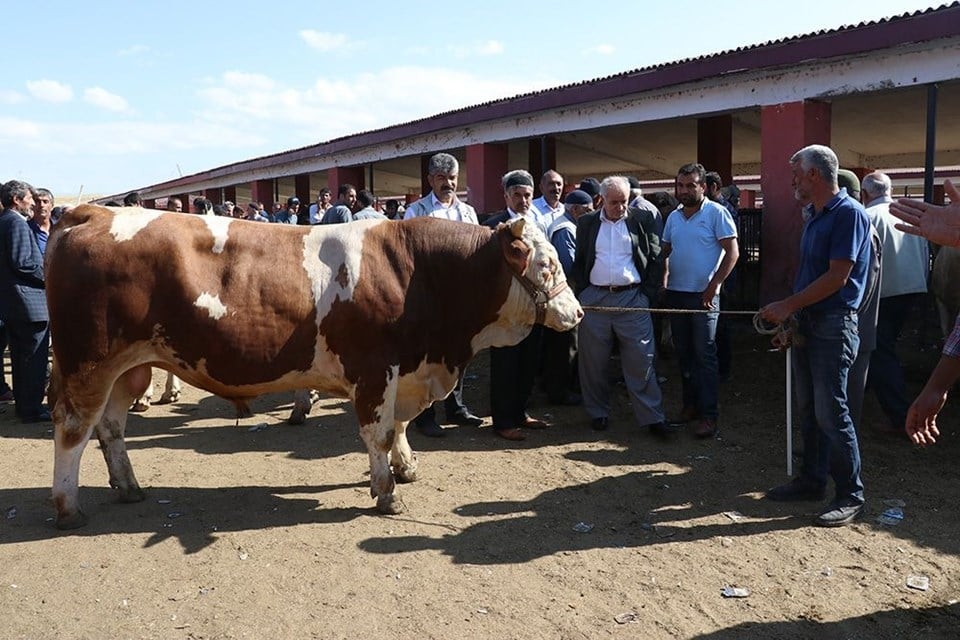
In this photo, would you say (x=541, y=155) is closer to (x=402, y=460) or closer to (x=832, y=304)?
(x=402, y=460)

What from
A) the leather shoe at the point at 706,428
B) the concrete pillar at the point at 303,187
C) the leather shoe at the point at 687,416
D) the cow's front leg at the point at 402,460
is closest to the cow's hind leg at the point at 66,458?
the cow's front leg at the point at 402,460

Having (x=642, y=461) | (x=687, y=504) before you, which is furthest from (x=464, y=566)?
(x=642, y=461)

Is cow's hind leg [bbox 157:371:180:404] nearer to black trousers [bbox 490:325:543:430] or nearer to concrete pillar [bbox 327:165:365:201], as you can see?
black trousers [bbox 490:325:543:430]

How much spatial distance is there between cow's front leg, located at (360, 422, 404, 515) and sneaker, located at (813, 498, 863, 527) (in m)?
2.53

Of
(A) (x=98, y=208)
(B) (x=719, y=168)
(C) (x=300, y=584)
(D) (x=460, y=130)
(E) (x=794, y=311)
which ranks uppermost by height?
(D) (x=460, y=130)

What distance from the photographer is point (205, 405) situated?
26.3 feet

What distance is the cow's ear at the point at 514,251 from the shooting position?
497 centimetres

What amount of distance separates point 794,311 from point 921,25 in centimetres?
421

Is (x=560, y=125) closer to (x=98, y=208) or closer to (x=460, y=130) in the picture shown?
(x=460, y=130)

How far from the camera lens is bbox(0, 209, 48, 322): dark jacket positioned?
7.25 meters

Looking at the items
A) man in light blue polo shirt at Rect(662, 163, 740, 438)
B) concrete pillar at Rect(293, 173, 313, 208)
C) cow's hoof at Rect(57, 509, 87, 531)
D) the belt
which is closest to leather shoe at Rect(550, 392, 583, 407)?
man in light blue polo shirt at Rect(662, 163, 740, 438)

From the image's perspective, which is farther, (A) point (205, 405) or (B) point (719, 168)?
(B) point (719, 168)

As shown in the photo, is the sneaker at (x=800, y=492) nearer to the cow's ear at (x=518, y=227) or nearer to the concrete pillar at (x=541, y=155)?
the cow's ear at (x=518, y=227)

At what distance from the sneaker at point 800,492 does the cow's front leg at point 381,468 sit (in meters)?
2.45
